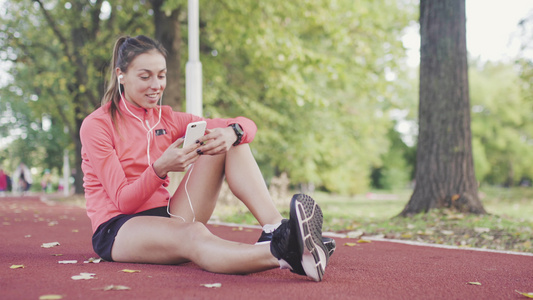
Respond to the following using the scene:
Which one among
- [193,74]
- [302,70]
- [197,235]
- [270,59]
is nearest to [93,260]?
[197,235]

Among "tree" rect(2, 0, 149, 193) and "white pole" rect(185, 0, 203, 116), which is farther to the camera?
"tree" rect(2, 0, 149, 193)

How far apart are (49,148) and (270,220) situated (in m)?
40.3

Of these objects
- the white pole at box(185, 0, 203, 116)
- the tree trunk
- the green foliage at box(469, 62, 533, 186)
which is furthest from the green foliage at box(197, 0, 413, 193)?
the green foliage at box(469, 62, 533, 186)

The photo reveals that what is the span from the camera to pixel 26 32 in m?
18.9

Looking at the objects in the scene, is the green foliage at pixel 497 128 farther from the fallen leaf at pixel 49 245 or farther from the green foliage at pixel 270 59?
the fallen leaf at pixel 49 245

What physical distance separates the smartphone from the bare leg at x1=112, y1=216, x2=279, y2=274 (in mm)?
486

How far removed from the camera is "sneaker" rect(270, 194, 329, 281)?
98.7 inches

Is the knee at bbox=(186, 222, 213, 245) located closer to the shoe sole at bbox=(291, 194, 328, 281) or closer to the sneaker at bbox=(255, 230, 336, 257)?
the sneaker at bbox=(255, 230, 336, 257)

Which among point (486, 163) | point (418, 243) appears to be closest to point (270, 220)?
point (418, 243)

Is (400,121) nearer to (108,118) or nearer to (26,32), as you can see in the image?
(26,32)

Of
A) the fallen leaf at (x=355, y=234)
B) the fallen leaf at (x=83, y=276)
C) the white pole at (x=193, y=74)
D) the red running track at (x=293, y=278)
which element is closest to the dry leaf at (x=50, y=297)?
the red running track at (x=293, y=278)

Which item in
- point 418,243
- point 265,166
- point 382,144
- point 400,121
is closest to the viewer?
point 418,243

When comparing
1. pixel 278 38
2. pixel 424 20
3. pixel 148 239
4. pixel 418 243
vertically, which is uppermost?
pixel 278 38

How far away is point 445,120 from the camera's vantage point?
707cm
